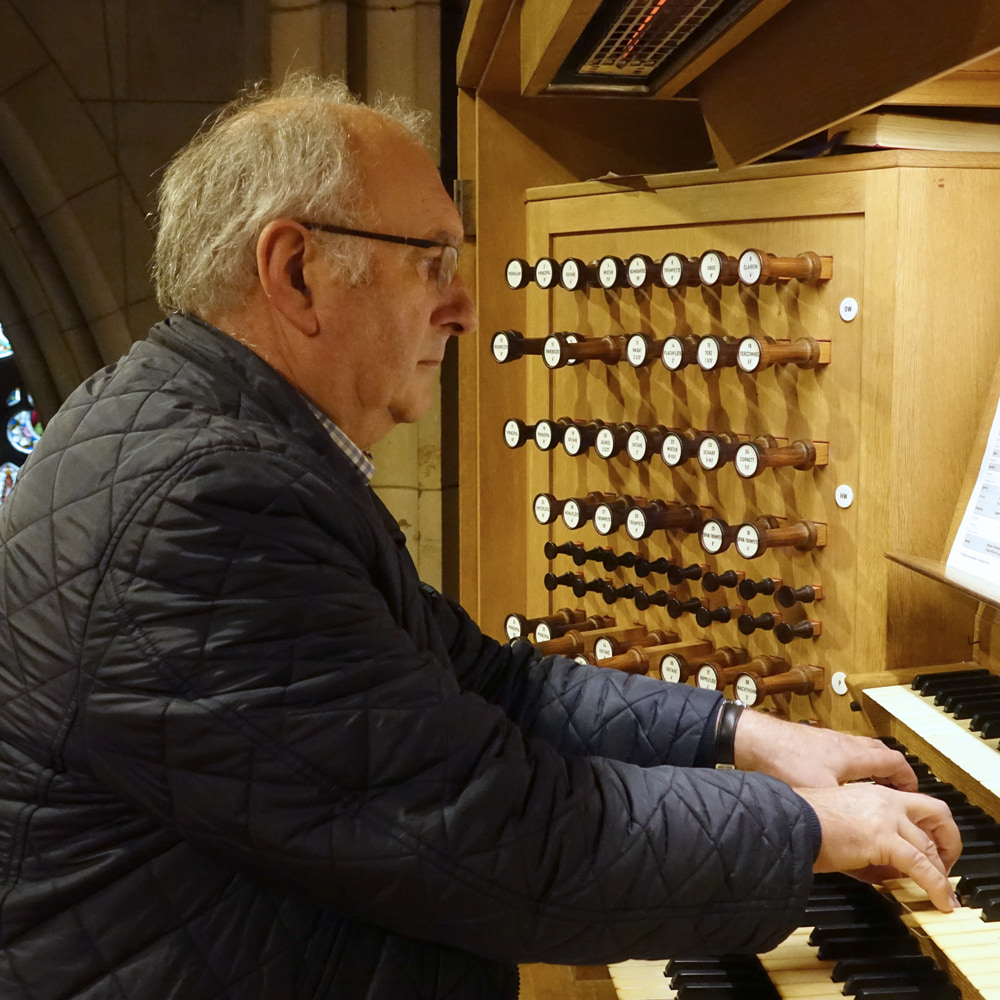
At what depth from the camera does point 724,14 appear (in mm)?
1757

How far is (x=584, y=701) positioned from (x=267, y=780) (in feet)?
2.30

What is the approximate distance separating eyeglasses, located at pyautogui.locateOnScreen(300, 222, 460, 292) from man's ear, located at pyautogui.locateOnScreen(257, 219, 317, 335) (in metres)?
0.02

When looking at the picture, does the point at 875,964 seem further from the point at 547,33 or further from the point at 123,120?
the point at 123,120

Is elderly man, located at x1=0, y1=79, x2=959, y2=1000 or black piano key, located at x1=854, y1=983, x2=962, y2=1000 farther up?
elderly man, located at x1=0, y1=79, x2=959, y2=1000

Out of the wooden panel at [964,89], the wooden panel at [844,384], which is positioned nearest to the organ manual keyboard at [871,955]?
the wooden panel at [844,384]

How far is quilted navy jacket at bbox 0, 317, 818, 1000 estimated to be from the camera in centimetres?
95

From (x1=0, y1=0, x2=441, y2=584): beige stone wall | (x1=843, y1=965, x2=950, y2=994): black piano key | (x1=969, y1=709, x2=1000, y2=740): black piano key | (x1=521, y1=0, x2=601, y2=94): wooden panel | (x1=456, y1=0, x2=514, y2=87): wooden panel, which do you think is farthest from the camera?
(x1=0, y1=0, x2=441, y2=584): beige stone wall

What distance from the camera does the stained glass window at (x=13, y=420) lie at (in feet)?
12.6

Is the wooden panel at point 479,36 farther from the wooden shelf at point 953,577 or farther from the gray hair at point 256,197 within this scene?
the wooden shelf at point 953,577

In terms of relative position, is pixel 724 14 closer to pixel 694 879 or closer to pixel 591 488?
pixel 591 488

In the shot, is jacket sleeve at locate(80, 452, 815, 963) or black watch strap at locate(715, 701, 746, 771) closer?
jacket sleeve at locate(80, 452, 815, 963)

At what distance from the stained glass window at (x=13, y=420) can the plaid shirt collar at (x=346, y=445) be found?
2857 millimetres

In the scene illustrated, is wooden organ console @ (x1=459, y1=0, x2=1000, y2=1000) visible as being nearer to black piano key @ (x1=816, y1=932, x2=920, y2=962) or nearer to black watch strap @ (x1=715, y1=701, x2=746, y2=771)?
black piano key @ (x1=816, y1=932, x2=920, y2=962)

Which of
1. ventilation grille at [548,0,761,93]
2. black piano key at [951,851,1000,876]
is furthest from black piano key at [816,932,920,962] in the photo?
ventilation grille at [548,0,761,93]
